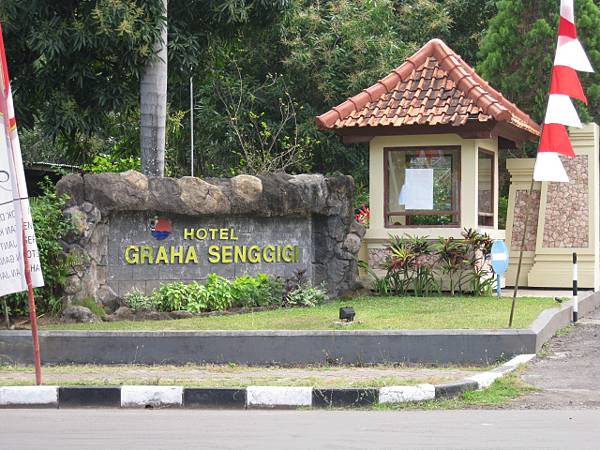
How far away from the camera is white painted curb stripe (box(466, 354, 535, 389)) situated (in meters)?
9.55

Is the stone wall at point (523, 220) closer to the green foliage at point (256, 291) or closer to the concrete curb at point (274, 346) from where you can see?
the green foliage at point (256, 291)

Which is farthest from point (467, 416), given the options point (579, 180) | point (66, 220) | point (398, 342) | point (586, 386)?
point (579, 180)

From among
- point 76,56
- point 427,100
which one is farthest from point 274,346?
point 76,56

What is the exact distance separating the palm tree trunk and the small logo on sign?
147cm

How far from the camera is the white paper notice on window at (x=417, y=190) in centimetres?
1691

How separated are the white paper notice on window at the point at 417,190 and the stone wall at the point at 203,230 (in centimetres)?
146

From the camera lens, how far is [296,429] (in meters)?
7.79

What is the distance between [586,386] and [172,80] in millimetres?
10994

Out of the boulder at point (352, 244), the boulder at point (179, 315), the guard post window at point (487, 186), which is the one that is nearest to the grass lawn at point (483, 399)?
the boulder at point (179, 315)

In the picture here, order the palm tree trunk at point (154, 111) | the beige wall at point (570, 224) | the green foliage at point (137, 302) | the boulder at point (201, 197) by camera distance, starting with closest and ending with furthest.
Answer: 1. the green foliage at point (137, 302)
2. the boulder at point (201, 197)
3. the palm tree trunk at point (154, 111)
4. the beige wall at point (570, 224)

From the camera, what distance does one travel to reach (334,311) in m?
14.0

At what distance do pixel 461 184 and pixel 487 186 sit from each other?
133 cm

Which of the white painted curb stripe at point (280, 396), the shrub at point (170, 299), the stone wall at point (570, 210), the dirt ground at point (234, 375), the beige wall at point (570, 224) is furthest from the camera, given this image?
the stone wall at point (570, 210)

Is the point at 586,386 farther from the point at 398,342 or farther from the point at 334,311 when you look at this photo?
the point at 334,311
